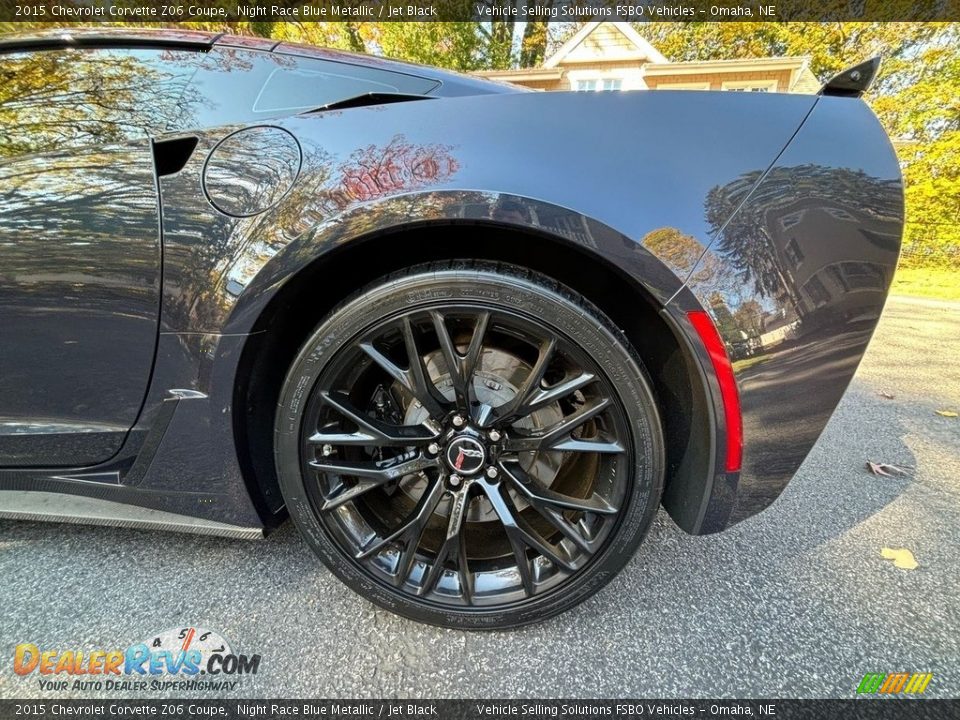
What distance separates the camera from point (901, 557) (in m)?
1.65

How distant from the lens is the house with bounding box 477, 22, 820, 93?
1403cm

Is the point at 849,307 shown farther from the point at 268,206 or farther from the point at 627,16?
the point at 627,16

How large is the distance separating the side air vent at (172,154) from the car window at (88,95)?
0.27 feet

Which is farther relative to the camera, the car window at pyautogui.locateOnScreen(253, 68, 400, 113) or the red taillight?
the car window at pyautogui.locateOnScreen(253, 68, 400, 113)

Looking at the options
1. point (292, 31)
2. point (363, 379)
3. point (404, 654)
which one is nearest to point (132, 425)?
point (363, 379)

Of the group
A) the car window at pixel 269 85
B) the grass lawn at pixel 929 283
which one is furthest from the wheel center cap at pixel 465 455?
the grass lawn at pixel 929 283

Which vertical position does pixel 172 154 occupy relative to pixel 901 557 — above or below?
above

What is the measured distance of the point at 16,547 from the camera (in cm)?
166

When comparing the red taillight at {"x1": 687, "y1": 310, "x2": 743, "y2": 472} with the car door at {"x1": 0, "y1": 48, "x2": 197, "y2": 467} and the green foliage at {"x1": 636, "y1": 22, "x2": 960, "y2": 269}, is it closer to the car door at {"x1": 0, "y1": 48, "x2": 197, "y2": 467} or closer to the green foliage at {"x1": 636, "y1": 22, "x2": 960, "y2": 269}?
the car door at {"x1": 0, "y1": 48, "x2": 197, "y2": 467}

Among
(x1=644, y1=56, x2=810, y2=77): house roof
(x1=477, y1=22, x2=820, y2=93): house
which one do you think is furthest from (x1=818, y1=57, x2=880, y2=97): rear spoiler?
(x1=644, y1=56, x2=810, y2=77): house roof

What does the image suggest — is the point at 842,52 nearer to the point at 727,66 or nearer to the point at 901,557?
the point at 727,66

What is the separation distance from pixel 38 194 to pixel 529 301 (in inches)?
54.7

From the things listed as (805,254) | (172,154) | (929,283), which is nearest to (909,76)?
(929,283)

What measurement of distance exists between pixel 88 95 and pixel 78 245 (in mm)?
513
